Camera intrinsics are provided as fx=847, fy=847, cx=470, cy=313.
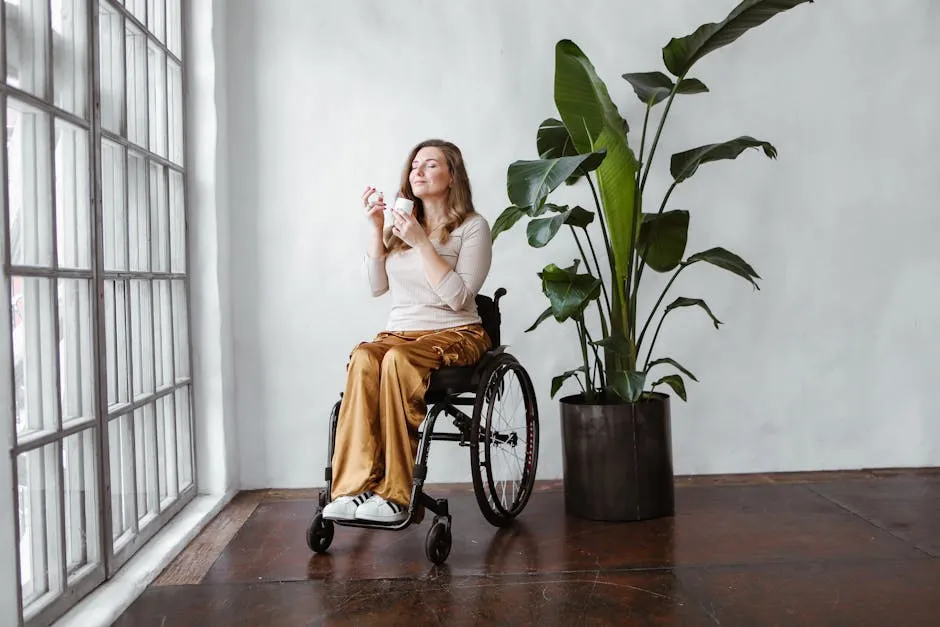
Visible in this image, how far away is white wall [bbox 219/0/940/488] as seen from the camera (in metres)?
3.21

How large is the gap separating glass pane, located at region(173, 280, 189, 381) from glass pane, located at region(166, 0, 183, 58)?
0.80m

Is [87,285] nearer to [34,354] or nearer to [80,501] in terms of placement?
[34,354]

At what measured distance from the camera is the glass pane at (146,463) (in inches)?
96.3

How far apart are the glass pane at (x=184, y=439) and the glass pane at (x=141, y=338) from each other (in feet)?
1.01

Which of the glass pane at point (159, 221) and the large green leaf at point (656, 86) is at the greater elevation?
the large green leaf at point (656, 86)

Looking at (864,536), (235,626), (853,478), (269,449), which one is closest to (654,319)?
(853,478)

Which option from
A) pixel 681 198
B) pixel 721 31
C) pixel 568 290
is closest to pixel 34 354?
pixel 568 290

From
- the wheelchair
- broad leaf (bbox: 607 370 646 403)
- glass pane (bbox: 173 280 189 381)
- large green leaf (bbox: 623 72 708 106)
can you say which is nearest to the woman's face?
the wheelchair

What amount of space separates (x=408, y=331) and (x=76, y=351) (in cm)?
92

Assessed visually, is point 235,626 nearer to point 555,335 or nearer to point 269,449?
point 269,449

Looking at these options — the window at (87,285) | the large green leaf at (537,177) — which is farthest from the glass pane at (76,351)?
the large green leaf at (537,177)

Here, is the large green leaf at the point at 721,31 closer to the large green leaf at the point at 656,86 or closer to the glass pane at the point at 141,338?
the large green leaf at the point at 656,86

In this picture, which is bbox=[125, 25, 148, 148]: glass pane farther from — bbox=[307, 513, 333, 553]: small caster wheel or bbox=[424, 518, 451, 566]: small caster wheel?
bbox=[424, 518, 451, 566]: small caster wheel

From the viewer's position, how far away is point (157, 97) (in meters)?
2.71
